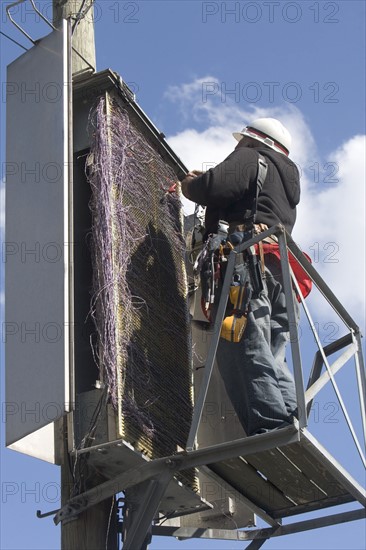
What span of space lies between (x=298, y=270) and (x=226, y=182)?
0.80m

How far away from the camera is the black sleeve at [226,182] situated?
28.0ft

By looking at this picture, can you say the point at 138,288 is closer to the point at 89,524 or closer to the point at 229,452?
the point at 229,452

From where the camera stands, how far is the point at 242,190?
8.57m

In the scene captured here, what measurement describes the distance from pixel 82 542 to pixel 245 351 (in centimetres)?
156

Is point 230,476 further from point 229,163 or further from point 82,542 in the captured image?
point 229,163

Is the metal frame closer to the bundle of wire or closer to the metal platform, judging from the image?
the metal platform

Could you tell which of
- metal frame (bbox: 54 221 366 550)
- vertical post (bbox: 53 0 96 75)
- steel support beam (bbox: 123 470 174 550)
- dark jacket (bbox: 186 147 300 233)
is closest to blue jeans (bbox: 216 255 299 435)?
metal frame (bbox: 54 221 366 550)

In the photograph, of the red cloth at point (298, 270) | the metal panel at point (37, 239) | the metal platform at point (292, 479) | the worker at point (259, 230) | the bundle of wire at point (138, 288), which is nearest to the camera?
the metal panel at point (37, 239)

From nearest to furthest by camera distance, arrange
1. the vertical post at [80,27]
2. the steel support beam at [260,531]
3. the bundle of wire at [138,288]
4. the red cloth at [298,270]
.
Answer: the bundle of wire at [138,288] → the steel support beam at [260,531] → the red cloth at [298,270] → the vertical post at [80,27]

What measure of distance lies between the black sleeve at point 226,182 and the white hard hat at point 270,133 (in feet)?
1.57

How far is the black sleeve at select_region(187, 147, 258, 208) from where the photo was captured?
28.0 ft

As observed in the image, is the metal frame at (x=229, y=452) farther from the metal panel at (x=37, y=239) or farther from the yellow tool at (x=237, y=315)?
the metal panel at (x=37, y=239)

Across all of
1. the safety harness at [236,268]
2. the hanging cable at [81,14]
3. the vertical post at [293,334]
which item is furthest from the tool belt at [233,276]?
the hanging cable at [81,14]

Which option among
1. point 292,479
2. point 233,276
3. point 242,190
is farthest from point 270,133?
point 292,479
